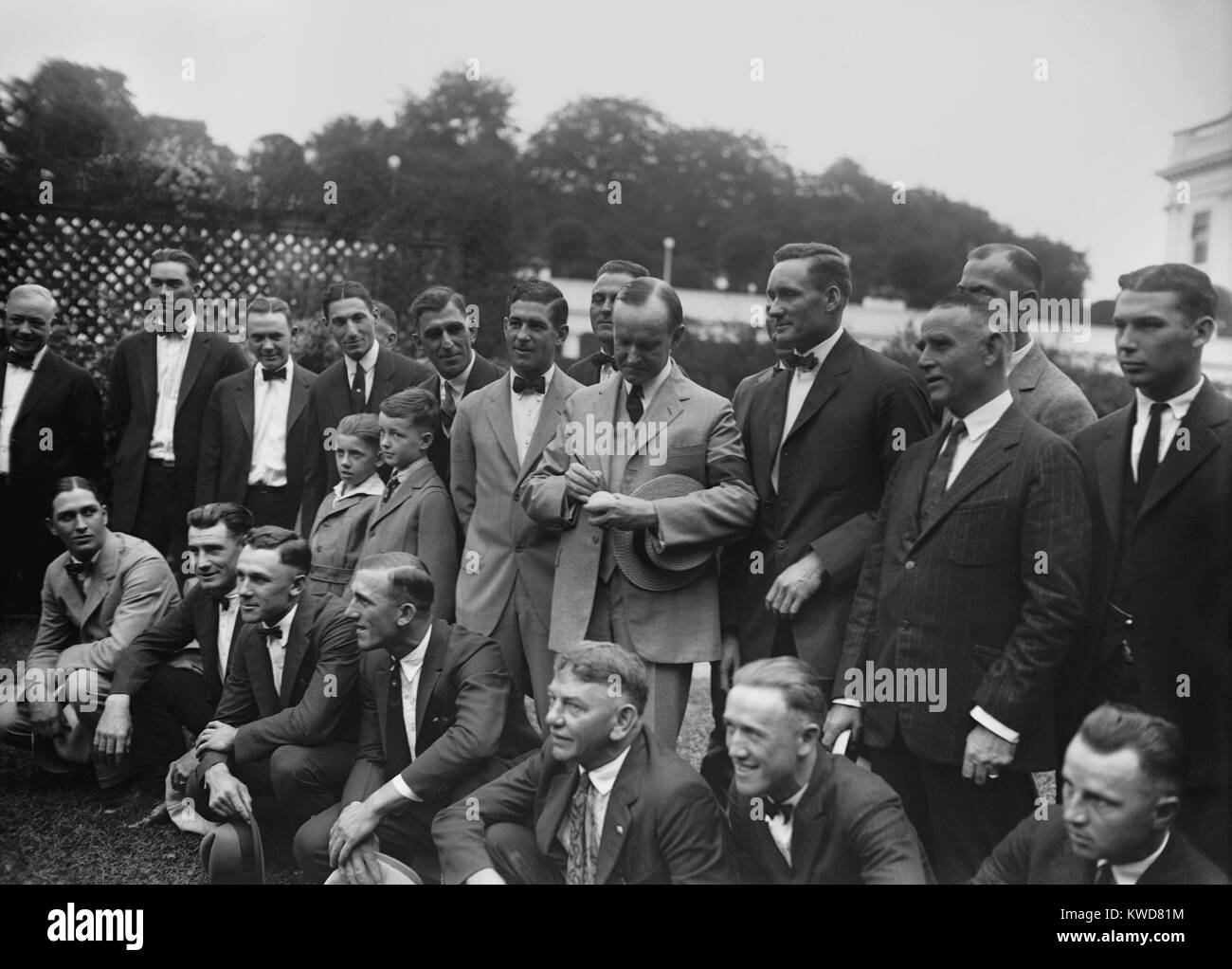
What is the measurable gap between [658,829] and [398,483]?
1.78 meters

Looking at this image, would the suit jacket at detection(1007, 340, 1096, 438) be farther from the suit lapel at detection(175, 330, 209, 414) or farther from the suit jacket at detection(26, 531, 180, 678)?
the suit lapel at detection(175, 330, 209, 414)

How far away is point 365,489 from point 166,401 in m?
1.48

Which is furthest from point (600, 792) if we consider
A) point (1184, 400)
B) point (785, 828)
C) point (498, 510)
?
point (1184, 400)

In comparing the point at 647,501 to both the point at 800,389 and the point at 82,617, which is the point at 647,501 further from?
the point at 82,617

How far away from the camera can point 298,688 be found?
4188 mm

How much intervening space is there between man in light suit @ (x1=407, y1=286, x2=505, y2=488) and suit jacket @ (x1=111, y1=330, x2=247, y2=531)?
49.0 inches

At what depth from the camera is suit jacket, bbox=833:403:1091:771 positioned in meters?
3.09

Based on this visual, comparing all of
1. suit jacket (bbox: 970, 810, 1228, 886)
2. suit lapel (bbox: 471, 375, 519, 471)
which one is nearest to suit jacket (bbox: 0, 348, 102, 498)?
suit lapel (bbox: 471, 375, 519, 471)

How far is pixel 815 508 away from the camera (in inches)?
144

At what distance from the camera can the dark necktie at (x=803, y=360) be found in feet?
12.3

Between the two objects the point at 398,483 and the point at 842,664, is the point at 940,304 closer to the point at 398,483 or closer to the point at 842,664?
the point at 842,664

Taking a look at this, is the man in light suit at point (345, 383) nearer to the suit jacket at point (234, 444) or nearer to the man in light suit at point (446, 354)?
the suit jacket at point (234, 444)

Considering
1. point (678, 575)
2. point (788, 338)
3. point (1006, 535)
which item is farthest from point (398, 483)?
point (1006, 535)

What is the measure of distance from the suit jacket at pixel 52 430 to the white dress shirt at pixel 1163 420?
465cm
